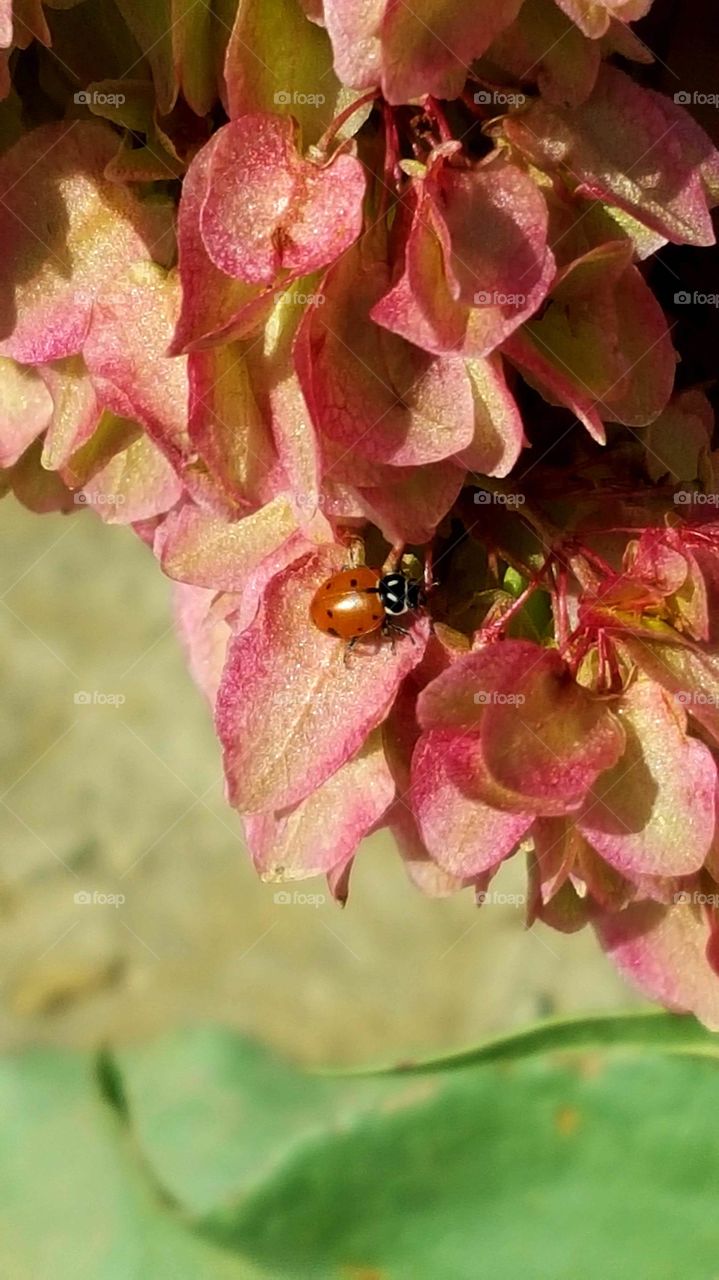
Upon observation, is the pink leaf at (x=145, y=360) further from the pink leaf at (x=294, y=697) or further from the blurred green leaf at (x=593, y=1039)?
the blurred green leaf at (x=593, y=1039)

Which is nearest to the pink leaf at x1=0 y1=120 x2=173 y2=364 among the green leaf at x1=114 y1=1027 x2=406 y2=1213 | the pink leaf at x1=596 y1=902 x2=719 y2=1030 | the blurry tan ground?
the pink leaf at x1=596 y1=902 x2=719 y2=1030

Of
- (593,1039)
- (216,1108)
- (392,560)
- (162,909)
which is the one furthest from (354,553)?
(162,909)

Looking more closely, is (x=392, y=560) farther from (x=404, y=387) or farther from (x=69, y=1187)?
(x=69, y=1187)

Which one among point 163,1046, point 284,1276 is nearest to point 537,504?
point 284,1276

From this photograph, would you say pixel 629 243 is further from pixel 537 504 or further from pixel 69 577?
pixel 69 577

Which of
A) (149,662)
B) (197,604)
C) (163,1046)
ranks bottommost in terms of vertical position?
(149,662)

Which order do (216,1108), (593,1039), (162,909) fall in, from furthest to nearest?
(162,909) → (216,1108) → (593,1039)
